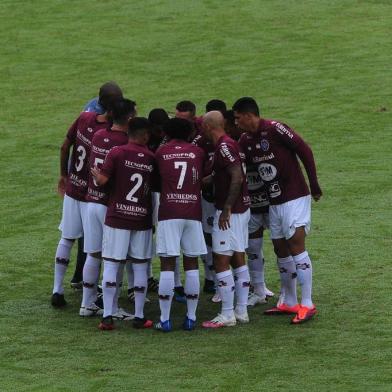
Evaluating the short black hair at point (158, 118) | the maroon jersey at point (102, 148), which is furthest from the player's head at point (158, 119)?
the maroon jersey at point (102, 148)

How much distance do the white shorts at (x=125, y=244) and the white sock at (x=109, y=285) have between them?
3.6 inches

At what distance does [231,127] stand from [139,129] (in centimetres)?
124

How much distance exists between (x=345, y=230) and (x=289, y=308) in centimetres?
308

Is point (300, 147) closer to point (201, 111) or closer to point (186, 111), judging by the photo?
point (186, 111)

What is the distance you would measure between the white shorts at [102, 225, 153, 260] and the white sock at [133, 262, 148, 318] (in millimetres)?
121

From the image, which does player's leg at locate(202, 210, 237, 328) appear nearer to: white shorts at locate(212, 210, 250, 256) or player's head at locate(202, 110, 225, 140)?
white shorts at locate(212, 210, 250, 256)

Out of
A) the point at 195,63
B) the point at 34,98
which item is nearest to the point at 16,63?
the point at 34,98

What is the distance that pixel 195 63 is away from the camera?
2153 centimetres

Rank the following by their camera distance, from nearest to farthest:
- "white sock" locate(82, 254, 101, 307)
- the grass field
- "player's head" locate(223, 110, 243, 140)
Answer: the grass field
"white sock" locate(82, 254, 101, 307)
"player's head" locate(223, 110, 243, 140)

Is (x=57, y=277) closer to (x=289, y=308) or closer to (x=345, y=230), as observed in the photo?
(x=289, y=308)

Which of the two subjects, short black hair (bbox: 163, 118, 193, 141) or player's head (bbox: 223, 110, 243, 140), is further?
player's head (bbox: 223, 110, 243, 140)

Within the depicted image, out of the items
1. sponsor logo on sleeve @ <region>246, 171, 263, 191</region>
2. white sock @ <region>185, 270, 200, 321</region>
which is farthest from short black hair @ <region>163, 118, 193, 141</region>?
white sock @ <region>185, 270, 200, 321</region>

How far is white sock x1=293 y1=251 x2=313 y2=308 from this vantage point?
379 inches

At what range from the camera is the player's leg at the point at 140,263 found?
9453 millimetres
